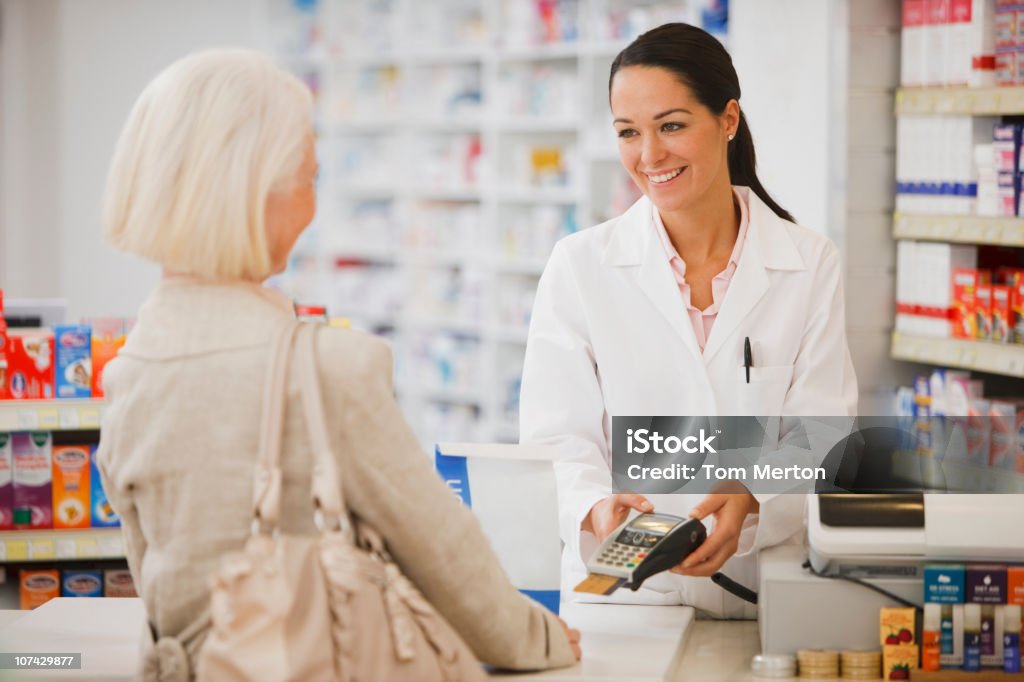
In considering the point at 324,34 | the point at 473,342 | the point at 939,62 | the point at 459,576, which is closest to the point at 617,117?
the point at 459,576

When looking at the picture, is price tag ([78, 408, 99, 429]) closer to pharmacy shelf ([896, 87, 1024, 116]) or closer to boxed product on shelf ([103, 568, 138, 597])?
boxed product on shelf ([103, 568, 138, 597])

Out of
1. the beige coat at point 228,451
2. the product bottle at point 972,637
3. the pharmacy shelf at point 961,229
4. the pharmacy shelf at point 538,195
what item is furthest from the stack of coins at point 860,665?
the pharmacy shelf at point 538,195

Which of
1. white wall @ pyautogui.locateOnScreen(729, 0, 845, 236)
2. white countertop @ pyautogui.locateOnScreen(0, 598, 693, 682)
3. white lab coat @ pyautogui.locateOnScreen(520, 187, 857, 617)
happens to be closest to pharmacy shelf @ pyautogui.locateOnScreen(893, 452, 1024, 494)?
white wall @ pyautogui.locateOnScreen(729, 0, 845, 236)

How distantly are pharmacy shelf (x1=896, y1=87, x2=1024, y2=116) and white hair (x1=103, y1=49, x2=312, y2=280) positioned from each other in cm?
296

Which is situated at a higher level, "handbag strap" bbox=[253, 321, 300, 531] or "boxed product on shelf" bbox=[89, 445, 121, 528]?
"handbag strap" bbox=[253, 321, 300, 531]

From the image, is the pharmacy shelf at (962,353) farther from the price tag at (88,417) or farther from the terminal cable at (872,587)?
the price tag at (88,417)

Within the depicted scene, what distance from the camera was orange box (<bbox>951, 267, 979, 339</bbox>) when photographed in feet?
13.1

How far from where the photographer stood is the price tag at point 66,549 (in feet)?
10.1

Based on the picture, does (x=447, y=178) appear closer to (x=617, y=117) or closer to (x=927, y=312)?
(x=927, y=312)

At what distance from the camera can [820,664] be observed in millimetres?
1693

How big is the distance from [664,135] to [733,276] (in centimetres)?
31

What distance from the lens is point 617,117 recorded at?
2398 millimetres

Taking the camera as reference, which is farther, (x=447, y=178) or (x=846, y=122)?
(x=447, y=178)

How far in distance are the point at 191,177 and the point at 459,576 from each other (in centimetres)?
55
